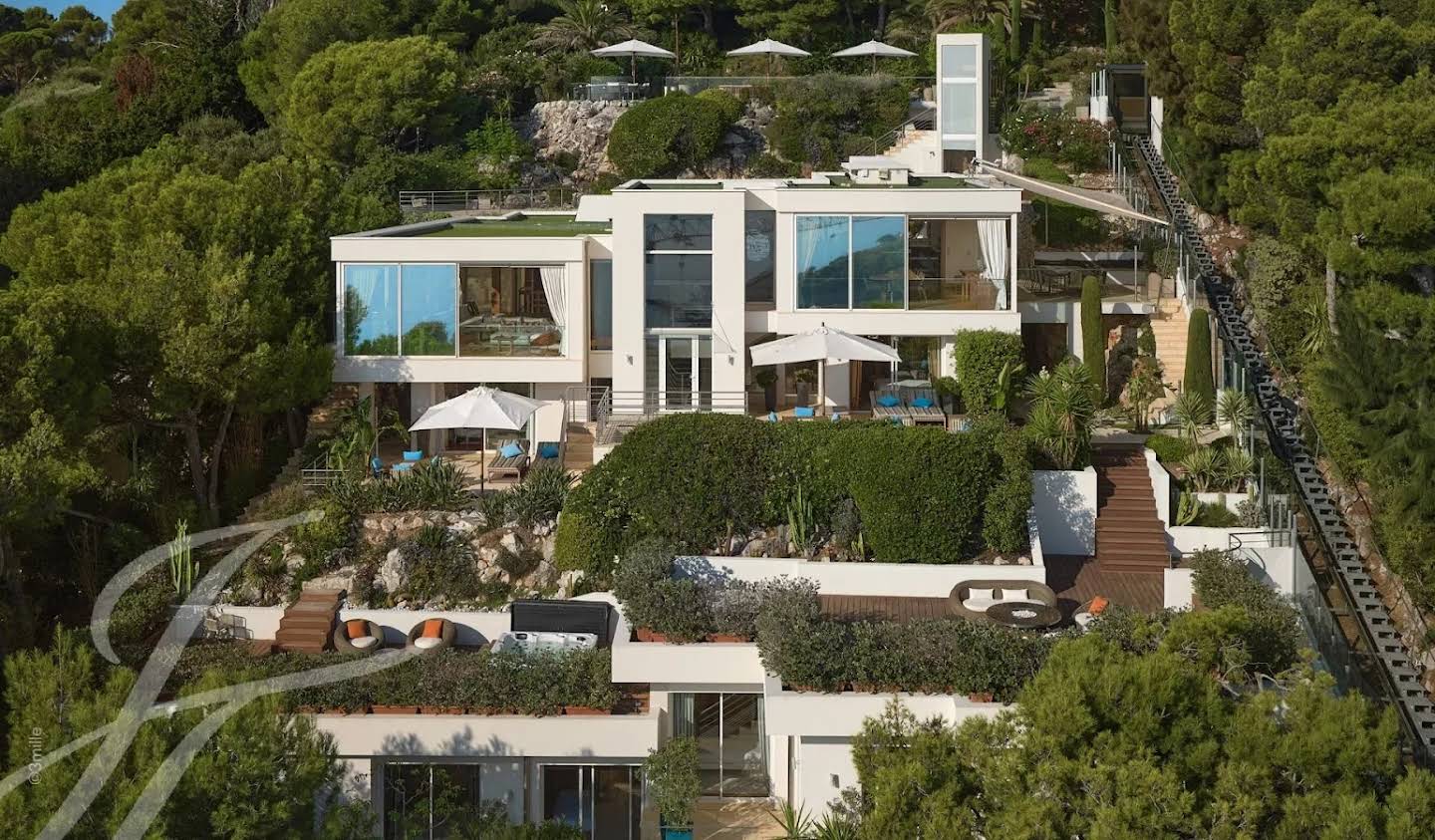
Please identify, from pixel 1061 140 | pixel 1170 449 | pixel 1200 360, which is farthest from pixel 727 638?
pixel 1061 140

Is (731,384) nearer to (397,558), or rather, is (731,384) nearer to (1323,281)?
(397,558)

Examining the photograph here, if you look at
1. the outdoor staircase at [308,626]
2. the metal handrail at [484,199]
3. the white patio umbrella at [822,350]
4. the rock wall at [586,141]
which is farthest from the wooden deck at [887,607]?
the rock wall at [586,141]

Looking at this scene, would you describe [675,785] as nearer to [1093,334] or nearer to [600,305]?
[600,305]

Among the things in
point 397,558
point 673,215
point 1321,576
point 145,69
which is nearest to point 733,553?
point 397,558

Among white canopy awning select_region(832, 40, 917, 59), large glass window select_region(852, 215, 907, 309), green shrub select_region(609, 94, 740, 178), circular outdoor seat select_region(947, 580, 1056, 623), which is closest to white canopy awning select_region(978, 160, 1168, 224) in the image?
large glass window select_region(852, 215, 907, 309)

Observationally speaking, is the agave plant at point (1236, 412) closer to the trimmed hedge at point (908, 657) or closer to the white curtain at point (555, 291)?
the trimmed hedge at point (908, 657)
